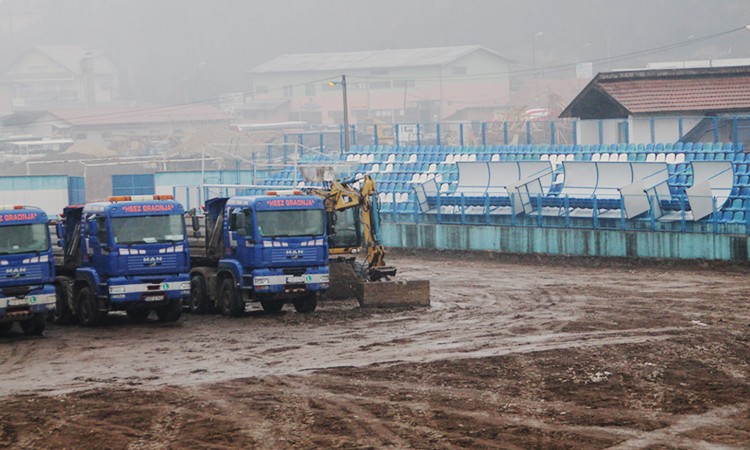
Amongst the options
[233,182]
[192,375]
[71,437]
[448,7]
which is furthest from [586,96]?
[448,7]

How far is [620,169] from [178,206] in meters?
17.8

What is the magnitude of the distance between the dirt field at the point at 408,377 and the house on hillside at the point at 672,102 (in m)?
16.2

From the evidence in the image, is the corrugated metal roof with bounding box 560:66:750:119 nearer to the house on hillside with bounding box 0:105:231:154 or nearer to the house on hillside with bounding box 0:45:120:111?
the house on hillside with bounding box 0:105:231:154

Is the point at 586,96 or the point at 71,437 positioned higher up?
the point at 586,96

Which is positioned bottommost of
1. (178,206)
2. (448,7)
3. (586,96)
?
(178,206)

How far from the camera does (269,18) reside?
6644 inches

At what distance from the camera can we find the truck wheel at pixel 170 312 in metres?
24.7

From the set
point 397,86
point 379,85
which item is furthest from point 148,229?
point 379,85

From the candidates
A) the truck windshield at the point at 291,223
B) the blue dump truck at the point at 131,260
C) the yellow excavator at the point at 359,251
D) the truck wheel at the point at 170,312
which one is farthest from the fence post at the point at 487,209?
the blue dump truck at the point at 131,260

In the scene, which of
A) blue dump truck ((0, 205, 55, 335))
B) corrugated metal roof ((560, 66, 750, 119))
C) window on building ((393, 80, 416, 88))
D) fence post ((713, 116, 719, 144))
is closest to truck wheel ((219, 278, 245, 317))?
blue dump truck ((0, 205, 55, 335))

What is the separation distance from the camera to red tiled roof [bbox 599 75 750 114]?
143ft

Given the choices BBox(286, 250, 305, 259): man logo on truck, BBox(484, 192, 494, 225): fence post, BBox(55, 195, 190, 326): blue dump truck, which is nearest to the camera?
BBox(55, 195, 190, 326): blue dump truck

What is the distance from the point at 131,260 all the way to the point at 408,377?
8940 mm

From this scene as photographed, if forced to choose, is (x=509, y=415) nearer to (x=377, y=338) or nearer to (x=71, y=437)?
(x=71, y=437)
